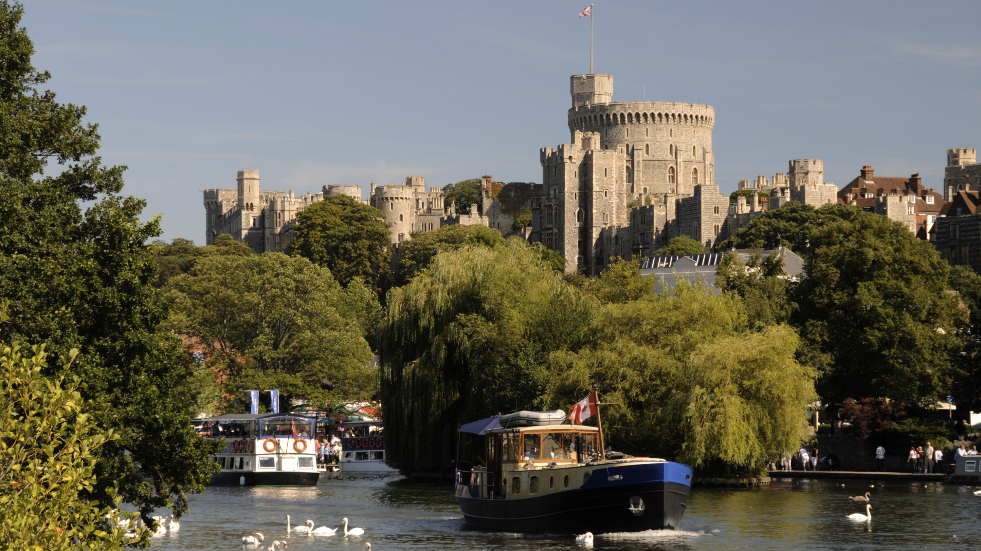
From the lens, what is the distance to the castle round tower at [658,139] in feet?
605

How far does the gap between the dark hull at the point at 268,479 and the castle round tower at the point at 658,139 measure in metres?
130

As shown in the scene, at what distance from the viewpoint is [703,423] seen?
4603 centimetres

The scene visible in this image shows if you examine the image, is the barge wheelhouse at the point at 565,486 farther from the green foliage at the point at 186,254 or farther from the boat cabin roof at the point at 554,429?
the green foliage at the point at 186,254

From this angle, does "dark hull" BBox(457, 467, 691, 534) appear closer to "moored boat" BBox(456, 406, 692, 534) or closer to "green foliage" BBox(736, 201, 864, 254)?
"moored boat" BBox(456, 406, 692, 534)

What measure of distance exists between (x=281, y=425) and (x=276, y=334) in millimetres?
17611

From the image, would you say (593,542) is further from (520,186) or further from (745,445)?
(520,186)

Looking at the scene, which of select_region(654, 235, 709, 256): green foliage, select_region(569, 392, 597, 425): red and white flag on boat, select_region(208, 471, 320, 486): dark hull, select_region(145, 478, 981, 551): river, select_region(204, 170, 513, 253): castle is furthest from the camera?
A: select_region(204, 170, 513, 253): castle

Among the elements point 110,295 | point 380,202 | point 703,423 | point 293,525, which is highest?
point 380,202

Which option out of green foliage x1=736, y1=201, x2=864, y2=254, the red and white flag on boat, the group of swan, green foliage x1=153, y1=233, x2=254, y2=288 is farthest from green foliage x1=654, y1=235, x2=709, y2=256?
the group of swan

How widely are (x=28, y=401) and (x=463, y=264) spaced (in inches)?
1580

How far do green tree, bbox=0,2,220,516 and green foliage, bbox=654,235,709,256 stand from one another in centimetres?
11131

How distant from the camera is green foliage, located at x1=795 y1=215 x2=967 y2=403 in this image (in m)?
59.7

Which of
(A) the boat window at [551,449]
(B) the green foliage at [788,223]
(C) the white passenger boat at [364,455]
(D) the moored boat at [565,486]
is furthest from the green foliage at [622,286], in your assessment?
(B) the green foliage at [788,223]

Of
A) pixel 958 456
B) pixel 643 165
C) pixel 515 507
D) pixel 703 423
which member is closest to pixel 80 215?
pixel 515 507
